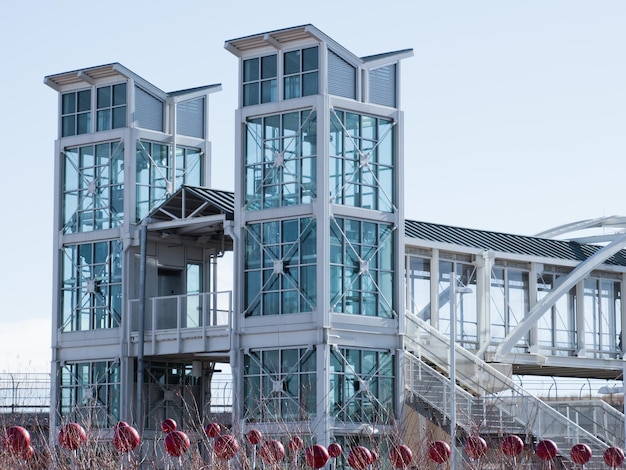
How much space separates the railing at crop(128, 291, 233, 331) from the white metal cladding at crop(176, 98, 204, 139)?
5.91 meters

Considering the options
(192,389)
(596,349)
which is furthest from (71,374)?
(596,349)

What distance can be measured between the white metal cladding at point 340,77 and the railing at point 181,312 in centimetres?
695

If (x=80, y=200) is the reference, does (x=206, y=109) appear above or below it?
above

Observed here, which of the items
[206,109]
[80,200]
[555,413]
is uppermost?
[206,109]

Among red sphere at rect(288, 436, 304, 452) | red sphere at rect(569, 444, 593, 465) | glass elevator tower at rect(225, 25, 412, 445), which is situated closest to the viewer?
red sphere at rect(288, 436, 304, 452)

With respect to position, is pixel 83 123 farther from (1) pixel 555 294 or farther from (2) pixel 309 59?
(1) pixel 555 294

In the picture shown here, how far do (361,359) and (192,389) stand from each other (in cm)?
852

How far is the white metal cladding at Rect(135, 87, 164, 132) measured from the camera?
47375mm

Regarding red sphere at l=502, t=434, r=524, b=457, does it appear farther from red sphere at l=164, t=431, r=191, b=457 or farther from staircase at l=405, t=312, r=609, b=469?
staircase at l=405, t=312, r=609, b=469

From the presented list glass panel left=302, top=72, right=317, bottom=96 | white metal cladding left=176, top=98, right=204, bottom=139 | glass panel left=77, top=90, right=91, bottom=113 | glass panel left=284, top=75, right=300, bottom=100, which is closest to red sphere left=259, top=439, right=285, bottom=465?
glass panel left=302, top=72, right=317, bottom=96

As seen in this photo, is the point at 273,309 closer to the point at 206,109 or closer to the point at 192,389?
the point at 192,389

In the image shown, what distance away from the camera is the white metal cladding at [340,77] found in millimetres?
42375

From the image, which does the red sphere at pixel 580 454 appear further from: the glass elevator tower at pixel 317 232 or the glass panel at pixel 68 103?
the glass panel at pixel 68 103

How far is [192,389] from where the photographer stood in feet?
158
